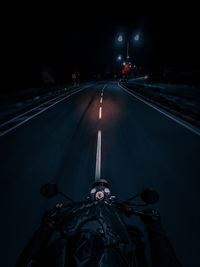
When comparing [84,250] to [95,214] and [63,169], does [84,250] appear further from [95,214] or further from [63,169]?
[63,169]

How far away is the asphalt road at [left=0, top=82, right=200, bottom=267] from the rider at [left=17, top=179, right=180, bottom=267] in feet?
3.39

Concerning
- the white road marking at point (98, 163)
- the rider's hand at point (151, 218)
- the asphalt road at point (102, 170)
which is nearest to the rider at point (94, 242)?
the rider's hand at point (151, 218)

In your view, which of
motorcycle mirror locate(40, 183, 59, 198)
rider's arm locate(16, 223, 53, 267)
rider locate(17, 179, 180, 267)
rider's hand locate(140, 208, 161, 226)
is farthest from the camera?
motorcycle mirror locate(40, 183, 59, 198)

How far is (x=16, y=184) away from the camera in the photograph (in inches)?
150

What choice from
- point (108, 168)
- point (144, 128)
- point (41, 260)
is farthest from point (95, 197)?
point (144, 128)

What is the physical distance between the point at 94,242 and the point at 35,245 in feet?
2.61

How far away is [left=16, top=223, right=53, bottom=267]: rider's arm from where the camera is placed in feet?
4.78

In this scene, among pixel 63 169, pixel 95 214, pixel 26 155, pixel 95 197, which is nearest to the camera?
pixel 95 214

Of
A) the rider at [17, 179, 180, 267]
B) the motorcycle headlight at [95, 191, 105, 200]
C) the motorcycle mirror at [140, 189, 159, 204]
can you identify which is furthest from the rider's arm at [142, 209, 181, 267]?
the motorcycle headlight at [95, 191, 105, 200]

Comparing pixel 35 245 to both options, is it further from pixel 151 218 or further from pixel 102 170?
pixel 102 170

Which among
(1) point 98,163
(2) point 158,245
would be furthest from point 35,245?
(1) point 98,163

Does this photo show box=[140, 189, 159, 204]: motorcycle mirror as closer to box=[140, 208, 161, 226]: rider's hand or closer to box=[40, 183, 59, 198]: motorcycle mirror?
box=[140, 208, 161, 226]: rider's hand

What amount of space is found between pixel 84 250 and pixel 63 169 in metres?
3.13

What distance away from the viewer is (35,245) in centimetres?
167
